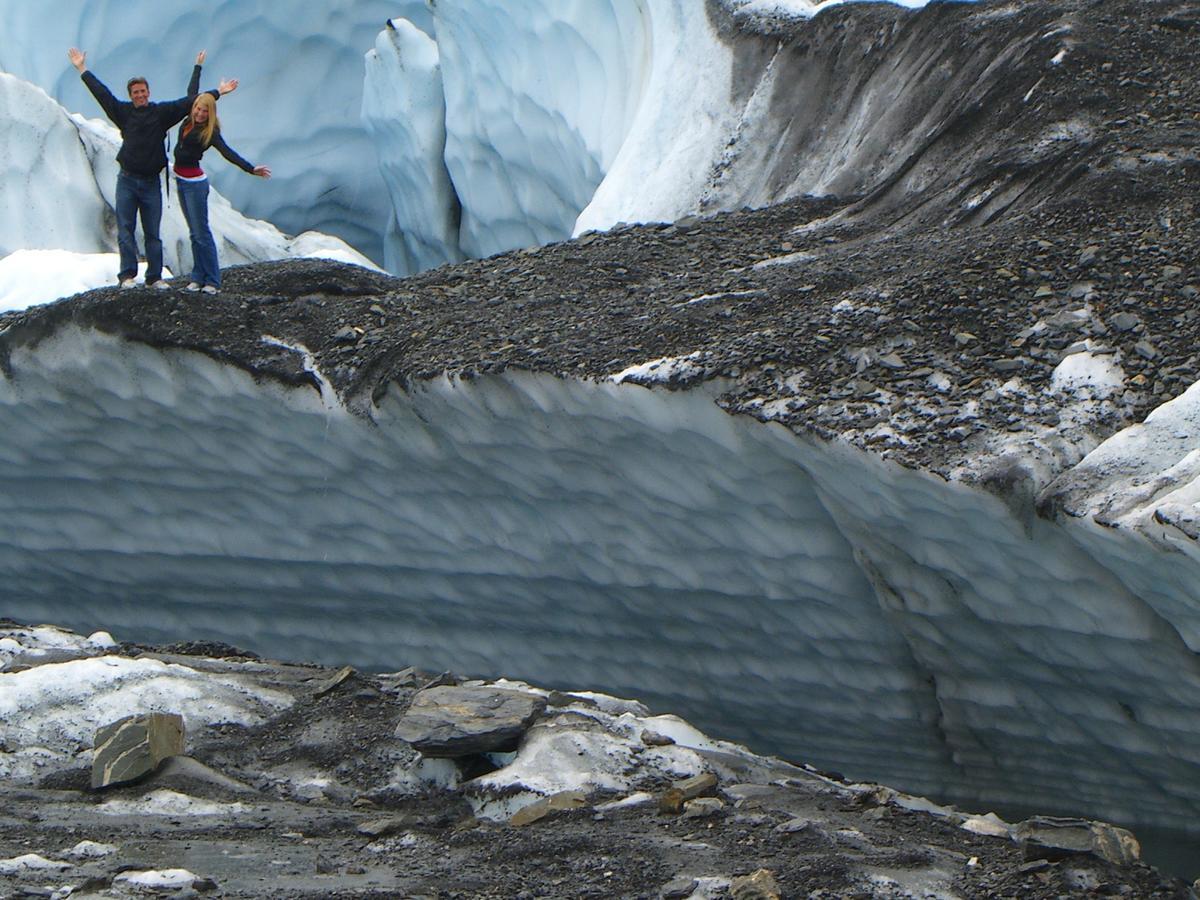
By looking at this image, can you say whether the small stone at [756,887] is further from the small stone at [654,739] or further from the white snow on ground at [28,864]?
the white snow on ground at [28,864]

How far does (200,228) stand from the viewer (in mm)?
6996

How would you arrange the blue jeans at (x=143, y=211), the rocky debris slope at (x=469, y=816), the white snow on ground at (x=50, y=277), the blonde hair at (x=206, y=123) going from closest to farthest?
the rocky debris slope at (x=469, y=816)
the blonde hair at (x=206, y=123)
the blue jeans at (x=143, y=211)
the white snow on ground at (x=50, y=277)

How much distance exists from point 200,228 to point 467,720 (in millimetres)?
3218

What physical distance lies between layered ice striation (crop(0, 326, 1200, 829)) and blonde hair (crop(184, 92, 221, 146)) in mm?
1030

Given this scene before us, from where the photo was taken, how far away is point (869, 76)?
8500 mm

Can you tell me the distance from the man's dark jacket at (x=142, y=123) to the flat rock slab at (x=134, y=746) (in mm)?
3144

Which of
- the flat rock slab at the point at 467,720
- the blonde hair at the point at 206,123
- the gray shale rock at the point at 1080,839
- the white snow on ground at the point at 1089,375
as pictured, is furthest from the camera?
the blonde hair at the point at 206,123

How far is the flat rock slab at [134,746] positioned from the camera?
15.2ft

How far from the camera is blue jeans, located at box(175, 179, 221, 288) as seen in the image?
693 centimetres

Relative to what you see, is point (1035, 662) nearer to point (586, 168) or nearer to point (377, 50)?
point (586, 168)

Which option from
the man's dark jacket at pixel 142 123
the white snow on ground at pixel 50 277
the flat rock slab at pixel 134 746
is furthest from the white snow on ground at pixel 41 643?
the white snow on ground at pixel 50 277

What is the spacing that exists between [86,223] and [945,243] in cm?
872

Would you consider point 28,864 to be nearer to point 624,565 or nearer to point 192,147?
point 624,565

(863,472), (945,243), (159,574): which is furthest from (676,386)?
(159,574)
